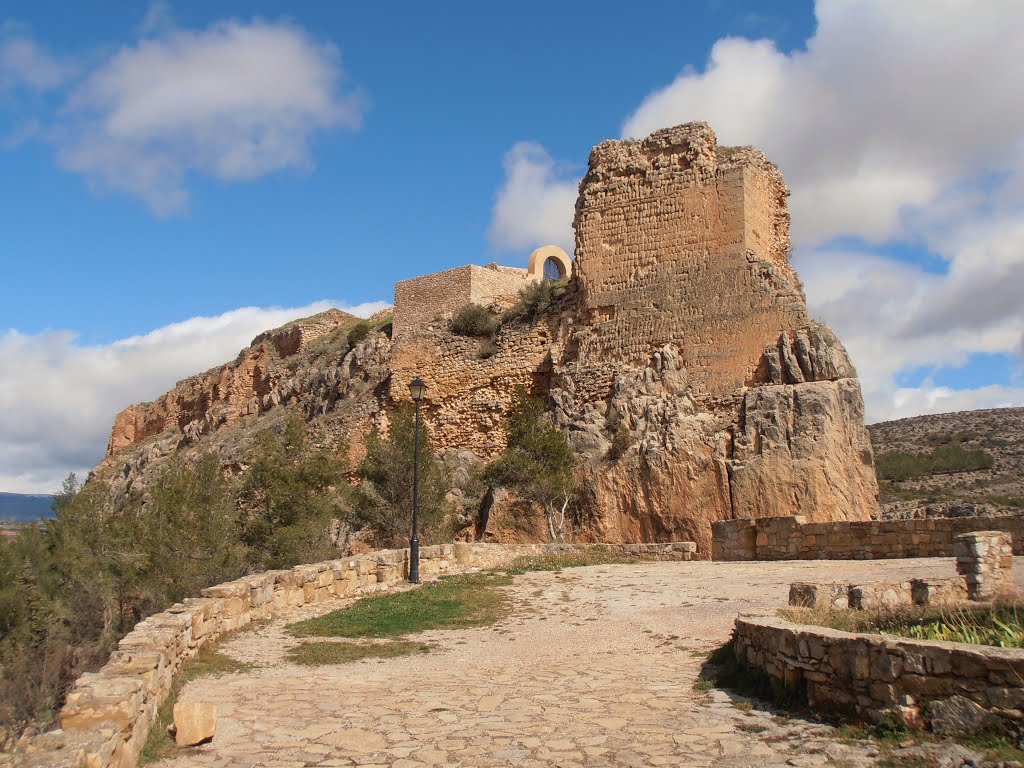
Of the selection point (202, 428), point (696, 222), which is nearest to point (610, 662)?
point (696, 222)

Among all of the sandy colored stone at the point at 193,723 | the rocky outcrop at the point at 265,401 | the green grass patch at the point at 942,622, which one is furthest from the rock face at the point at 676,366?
the sandy colored stone at the point at 193,723

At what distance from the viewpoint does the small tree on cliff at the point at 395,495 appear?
18078 millimetres

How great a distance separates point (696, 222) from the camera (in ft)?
69.1

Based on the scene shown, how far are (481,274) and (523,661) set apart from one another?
22.8 metres

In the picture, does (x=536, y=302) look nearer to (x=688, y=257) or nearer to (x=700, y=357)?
(x=688, y=257)

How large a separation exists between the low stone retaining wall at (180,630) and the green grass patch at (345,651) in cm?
94

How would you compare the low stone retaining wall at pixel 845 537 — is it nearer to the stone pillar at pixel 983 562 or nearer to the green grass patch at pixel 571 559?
the green grass patch at pixel 571 559

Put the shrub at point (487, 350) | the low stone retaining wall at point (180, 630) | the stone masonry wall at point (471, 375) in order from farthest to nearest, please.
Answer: the shrub at point (487, 350), the stone masonry wall at point (471, 375), the low stone retaining wall at point (180, 630)

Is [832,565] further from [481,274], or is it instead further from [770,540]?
[481,274]

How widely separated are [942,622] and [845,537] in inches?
342

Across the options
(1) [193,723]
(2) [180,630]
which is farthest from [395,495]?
(1) [193,723]

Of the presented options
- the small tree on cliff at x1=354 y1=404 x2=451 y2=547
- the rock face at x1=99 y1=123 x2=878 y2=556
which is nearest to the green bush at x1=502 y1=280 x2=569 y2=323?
the rock face at x1=99 y1=123 x2=878 y2=556

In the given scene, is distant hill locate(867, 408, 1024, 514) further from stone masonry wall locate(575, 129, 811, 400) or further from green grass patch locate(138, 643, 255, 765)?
green grass patch locate(138, 643, 255, 765)

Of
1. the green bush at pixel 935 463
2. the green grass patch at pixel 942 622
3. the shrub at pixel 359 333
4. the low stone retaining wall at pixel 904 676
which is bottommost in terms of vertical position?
the low stone retaining wall at pixel 904 676
